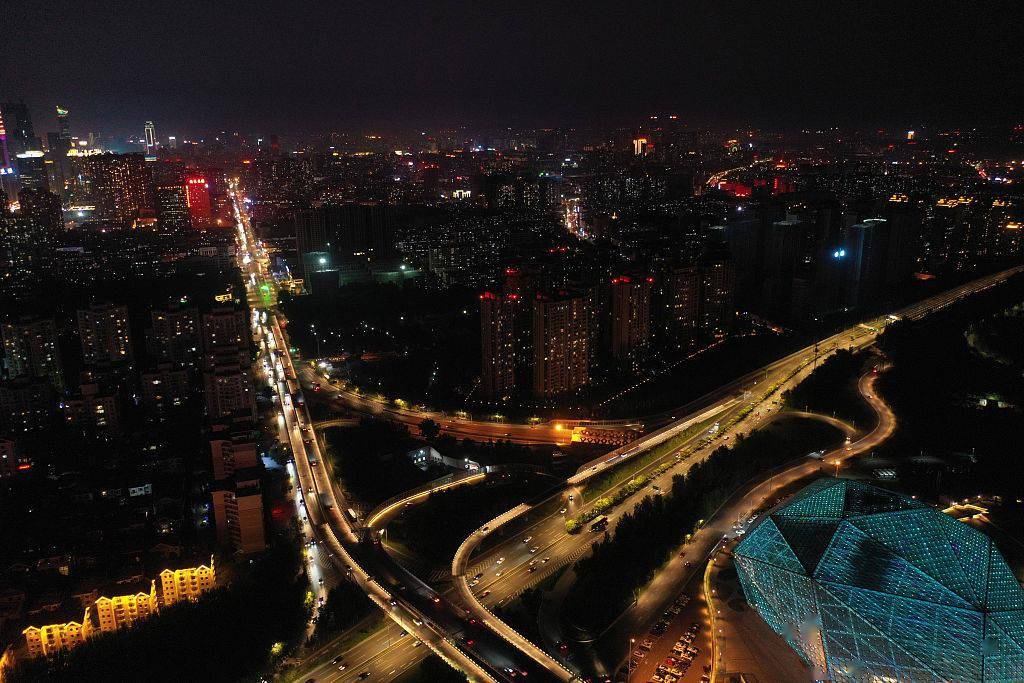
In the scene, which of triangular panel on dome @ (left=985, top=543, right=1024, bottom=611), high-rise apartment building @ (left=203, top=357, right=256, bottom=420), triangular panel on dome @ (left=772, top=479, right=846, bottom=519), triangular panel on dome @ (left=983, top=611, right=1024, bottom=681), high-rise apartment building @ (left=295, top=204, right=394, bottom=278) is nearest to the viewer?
triangular panel on dome @ (left=983, top=611, right=1024, bottom=681)

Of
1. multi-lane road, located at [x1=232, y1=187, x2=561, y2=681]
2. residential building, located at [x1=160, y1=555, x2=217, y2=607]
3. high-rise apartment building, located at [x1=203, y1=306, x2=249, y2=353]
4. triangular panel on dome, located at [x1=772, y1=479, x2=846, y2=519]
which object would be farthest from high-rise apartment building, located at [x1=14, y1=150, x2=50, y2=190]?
triangular panel on dome, located at [x1=772, y1=479, x2=846, y2=519]

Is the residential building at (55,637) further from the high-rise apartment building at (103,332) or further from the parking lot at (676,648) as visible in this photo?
the high-rise apartment building at (103,332)

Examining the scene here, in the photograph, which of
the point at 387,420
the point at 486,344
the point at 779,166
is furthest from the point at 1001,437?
the point at 779,166

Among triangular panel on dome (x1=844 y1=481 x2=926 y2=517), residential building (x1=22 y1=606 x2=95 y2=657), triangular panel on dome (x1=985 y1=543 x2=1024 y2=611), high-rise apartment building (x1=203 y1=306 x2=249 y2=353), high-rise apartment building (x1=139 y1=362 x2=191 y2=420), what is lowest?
residential building (x1=22 y1=606 x2=95 y2=657)

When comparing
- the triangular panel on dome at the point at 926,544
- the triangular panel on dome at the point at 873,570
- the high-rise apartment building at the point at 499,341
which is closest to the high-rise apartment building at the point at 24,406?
the high-rise apartment building at the point at 499,341

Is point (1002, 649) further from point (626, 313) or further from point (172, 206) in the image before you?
point (172, 206)

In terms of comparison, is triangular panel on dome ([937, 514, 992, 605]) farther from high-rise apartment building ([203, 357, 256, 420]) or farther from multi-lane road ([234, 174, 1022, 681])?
high-rise apartment building ([203, 357, 256, 420])

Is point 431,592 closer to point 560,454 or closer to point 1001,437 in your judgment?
point 560,454

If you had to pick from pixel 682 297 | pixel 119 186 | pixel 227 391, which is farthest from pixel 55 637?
pixel 119 186
